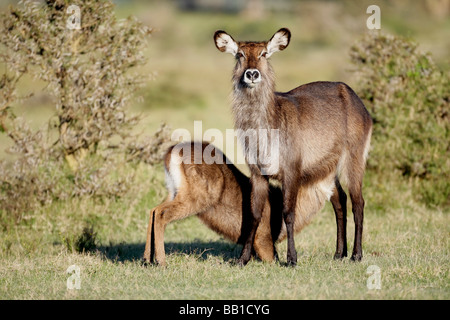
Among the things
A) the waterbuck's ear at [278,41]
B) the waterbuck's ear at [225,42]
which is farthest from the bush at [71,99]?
the waterbuck's ear at [278,41]

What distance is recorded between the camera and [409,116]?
962cm

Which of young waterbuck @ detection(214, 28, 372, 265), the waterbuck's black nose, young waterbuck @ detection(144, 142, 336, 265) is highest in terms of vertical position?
the waterbuck's black nose

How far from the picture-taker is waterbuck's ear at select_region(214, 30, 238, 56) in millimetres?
6266

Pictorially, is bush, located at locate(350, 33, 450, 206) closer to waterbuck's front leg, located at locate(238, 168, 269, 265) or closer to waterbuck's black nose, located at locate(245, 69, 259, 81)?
waterbuck's front leg, located at locate(238, 168, 269, 265)

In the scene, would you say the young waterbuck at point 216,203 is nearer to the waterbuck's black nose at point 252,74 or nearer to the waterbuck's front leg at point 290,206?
the waterbuck's front leg at point 290,206

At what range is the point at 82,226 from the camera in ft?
26.6

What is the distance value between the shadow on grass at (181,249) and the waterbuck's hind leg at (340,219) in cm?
112

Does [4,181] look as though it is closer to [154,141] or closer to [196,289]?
[154,141]

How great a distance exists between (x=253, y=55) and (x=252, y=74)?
1.00 ft

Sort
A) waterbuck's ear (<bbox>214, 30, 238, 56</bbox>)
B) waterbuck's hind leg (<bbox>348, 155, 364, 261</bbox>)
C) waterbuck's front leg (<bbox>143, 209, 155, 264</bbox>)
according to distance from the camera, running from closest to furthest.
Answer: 1. waterbuck's ear (<bbox>214, 30, 238, 56</bbox>)
2. waterbuck's front leg (<bbox>143, 209, 155, 264</bbox>)
3. waterbuck's hind leg (<bbox>348, 155, 364, 261</bbox>)

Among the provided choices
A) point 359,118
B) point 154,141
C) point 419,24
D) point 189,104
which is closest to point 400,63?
point 359,118

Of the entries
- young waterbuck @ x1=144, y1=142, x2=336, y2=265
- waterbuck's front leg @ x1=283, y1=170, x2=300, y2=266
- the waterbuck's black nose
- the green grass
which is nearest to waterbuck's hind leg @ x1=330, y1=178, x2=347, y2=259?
the green grass

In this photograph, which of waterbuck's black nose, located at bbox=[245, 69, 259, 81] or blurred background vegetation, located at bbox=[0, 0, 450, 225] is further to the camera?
blurred background vegetation, located at bbox=[0, 0, 450, 225]

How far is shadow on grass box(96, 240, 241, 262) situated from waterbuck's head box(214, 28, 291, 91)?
6.39 ft
